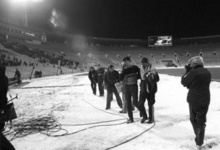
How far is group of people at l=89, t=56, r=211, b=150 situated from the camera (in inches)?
160

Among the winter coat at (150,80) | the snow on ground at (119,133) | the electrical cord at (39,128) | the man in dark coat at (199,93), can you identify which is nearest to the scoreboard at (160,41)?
the snow on ground at (119,133)

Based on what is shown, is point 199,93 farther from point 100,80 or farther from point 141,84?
point 100,80

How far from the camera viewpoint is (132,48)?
69562mm

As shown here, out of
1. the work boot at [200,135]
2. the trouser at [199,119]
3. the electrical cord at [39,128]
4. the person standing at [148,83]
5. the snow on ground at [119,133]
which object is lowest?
the snow on ground at [119,133]

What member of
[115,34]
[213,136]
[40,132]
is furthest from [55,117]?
[115,34]

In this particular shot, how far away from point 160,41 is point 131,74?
61.3m

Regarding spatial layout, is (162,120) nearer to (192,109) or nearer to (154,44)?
(192,109)

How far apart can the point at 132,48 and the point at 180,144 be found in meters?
66.3

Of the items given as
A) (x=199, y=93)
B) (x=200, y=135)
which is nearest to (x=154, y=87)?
(x=199, y=93)

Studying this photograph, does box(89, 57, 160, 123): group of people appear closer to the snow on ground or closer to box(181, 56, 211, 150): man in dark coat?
the snow on ground

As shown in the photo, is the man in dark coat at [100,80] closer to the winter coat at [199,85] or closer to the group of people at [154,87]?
the group of people at [154,87]

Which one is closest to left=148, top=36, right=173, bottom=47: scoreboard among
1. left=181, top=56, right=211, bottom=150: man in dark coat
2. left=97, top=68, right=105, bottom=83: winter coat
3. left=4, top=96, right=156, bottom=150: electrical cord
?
left=97, top=68, right=105, bottom=83: winter coat

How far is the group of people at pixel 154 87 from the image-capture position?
4074mm

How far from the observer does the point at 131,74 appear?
618 cm
